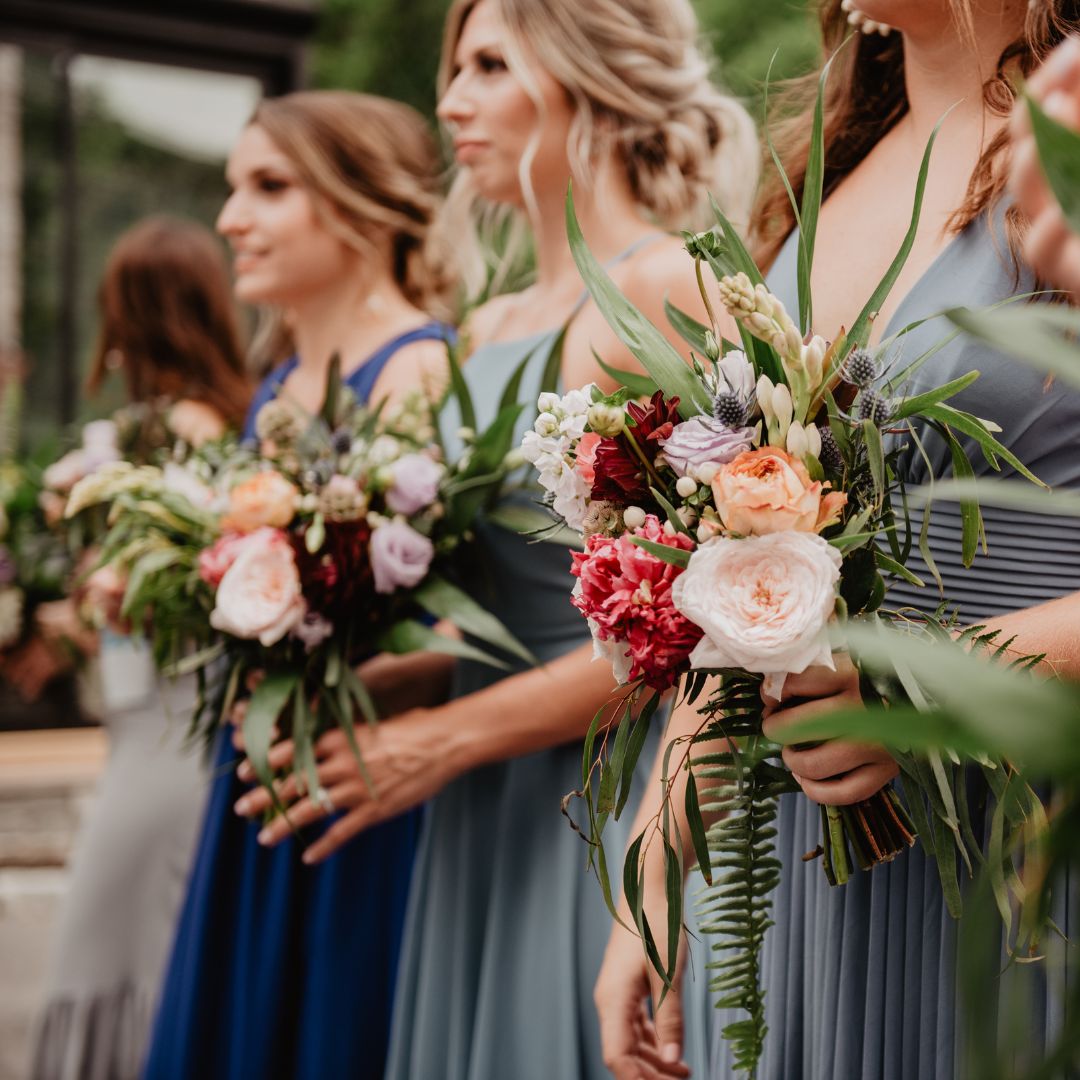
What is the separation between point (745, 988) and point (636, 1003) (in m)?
0.29

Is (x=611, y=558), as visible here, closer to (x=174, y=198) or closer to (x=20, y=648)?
(x=20, y=648)

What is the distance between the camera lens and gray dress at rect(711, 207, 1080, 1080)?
1.22 metres

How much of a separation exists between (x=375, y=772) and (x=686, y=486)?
1141mm

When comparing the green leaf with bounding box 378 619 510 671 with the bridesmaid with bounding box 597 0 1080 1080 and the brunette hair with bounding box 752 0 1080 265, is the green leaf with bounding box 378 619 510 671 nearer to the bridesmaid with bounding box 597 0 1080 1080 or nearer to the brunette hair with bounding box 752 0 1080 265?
the bridesmaid with bounding box 597 0 1080 1080

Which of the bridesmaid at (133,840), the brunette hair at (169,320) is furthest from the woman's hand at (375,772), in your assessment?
the brunette hair at (169,320)

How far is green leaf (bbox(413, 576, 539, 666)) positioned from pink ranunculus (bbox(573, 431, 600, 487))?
78 cm

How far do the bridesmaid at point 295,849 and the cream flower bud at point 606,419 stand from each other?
43.1 inches

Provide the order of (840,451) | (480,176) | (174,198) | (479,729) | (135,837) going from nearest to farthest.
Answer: (840,451)
(479,729)
(480,176)
(135,837)
(174,198)

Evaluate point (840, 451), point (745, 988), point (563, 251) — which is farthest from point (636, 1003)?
point (563, 251)

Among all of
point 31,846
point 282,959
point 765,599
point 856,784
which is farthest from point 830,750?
point 31,846

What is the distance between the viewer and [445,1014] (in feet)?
6.72

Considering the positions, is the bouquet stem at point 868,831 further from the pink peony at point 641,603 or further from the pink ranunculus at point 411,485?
the pink ranunculus at point 411,485

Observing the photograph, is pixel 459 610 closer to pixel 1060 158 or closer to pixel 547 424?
pixel 547 424

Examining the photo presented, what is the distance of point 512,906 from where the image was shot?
2.03 m
